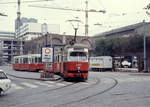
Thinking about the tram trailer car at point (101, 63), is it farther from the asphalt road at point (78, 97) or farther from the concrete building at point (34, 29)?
the concrete building at point (34, 29)

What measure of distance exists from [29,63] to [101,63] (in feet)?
58.7

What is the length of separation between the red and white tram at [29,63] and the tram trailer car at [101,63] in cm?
1708

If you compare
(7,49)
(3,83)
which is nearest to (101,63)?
(3,83)

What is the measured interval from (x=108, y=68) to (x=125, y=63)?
173 inches

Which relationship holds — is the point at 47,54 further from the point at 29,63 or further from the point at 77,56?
the point at 29,63

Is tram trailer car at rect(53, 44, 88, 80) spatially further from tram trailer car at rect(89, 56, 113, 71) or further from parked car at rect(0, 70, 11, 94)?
tram trailer car at rect(89, 56, 113, 71)

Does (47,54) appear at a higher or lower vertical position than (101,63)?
higher

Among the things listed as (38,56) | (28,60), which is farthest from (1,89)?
(28,60)

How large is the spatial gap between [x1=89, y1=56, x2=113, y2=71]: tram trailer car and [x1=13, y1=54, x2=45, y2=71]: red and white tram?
56.0 feet

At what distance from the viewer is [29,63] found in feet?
149

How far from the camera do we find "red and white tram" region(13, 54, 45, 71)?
140 feet

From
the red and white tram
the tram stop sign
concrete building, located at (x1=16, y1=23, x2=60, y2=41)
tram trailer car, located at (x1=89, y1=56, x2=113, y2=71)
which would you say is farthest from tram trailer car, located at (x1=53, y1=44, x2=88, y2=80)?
concrete building, located at (x1=16, y1=23, x2=60, y2=41)

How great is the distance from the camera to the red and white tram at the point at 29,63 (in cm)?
4275

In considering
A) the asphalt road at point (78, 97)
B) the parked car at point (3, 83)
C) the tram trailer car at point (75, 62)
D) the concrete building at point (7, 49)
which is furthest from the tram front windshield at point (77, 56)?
the concrete building at point (7, 49)
